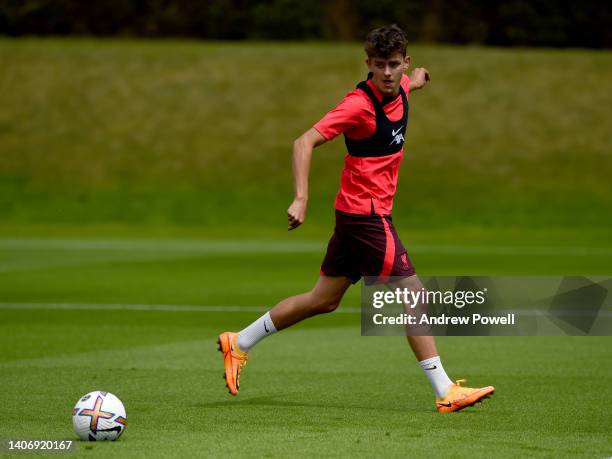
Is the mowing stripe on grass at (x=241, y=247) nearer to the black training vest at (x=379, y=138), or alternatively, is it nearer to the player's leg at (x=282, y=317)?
the player's leg at (x=282, y=317)

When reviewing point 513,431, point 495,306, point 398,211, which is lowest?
point 398,211

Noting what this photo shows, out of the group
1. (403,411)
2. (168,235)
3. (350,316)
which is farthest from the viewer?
(168,235)

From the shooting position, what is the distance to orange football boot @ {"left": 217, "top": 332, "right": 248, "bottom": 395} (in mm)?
9031

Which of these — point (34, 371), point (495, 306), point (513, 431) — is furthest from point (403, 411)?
point (495, 306)

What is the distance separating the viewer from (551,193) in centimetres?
4150

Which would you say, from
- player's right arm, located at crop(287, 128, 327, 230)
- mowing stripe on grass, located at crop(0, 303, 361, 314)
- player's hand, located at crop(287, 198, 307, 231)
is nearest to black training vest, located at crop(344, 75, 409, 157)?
player's right arm, located at crop(287, 128, 327, 230)

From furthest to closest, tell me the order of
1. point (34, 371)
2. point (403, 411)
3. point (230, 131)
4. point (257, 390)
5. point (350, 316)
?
point (230, 131) → point (350, 316) → point (34, 371) → point (257, 390) → point (403, 411)

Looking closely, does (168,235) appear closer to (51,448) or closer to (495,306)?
(495,306)

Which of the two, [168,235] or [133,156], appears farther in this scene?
[133,156]

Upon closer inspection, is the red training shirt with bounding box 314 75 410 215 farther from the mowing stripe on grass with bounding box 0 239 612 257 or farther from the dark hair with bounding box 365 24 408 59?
the mowing stripe on grass with bounding box 0 239 612 257

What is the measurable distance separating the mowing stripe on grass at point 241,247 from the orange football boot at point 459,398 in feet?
63.4

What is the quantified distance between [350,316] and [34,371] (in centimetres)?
604

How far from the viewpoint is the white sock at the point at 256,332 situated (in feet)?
30.2

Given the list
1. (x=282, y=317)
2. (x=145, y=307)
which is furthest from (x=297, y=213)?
(x=145, y=307)
